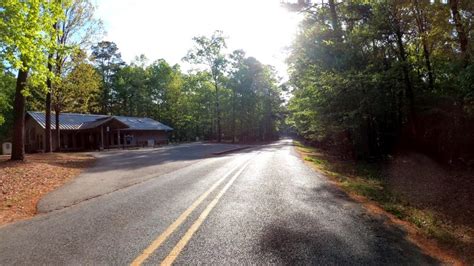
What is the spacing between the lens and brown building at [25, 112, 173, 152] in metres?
42.9

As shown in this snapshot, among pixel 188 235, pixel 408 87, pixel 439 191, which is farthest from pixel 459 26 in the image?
pixel 188 235

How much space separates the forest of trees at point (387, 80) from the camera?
18438 mm

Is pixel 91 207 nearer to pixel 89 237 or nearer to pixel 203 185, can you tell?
pixel 89 237

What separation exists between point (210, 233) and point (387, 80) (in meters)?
16.4

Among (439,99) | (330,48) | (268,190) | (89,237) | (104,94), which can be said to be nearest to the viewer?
(89,237)

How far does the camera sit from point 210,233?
5.98 metres

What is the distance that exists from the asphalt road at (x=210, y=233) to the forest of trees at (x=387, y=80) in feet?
35.7

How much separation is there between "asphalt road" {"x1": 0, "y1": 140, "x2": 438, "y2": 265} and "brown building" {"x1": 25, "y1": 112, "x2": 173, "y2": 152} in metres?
34.1

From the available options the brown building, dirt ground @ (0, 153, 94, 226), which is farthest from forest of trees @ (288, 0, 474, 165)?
the brown building

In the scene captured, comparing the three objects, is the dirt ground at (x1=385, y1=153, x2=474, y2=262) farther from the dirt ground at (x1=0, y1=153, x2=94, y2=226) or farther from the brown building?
the brown building

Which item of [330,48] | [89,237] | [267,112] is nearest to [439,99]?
[330,48]

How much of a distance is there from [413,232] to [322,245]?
2293 mm

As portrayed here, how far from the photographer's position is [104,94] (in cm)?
7525

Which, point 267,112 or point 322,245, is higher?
point 267,112
